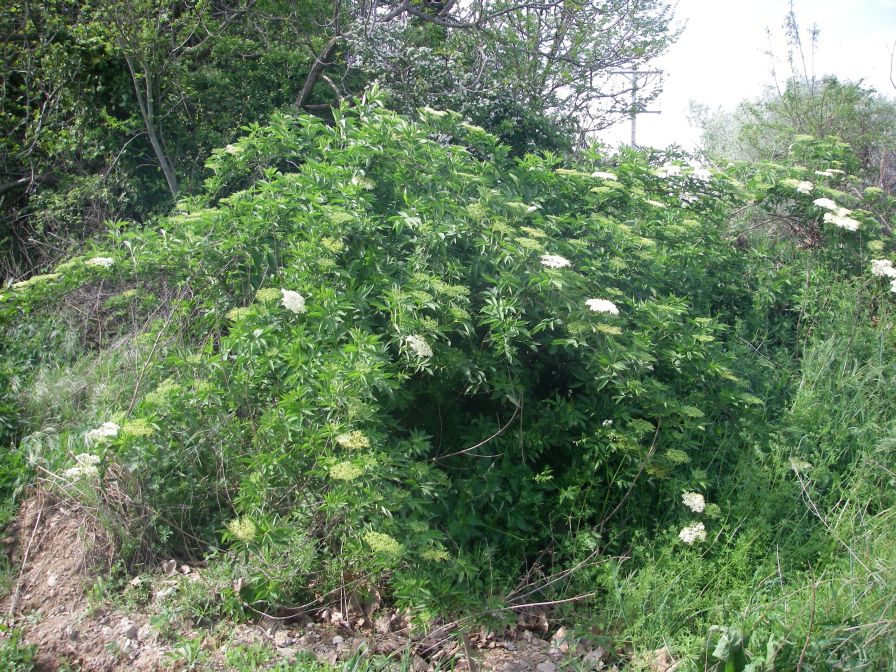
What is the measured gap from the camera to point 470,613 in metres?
2.98

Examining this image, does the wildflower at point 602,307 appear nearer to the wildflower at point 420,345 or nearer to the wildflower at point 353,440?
the wildflower at point 420,345

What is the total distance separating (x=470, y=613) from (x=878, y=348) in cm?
368

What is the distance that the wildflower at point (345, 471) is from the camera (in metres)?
2.54

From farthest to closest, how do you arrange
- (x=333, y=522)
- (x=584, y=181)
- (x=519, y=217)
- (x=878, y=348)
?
(x=878, y=348) → (x=584, y=181) → (x=519, y=217) → (x=333, y=522)

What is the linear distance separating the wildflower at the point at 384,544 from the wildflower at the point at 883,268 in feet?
14.3

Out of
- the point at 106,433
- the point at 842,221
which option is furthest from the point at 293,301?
the point at 842,221

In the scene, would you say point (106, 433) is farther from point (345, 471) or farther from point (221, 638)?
point (345, 471)

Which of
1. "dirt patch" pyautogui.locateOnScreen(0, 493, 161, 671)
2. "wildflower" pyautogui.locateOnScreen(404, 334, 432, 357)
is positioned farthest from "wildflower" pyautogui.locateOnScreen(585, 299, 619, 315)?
"dirt patch" pyautogui.locateOnScreen(0, 493, 161, 671)

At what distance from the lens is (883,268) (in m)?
5.11

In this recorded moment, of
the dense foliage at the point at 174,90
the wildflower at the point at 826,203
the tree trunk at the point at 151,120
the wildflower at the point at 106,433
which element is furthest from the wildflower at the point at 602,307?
the tree trunk at the point at 151,120

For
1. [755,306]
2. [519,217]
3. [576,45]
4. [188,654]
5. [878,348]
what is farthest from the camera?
[576,45]

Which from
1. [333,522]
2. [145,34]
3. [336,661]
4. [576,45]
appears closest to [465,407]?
[333,522]

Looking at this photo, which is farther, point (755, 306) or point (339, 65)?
point (339, 65)

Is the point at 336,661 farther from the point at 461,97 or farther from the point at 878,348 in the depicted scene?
the point at 461,97
